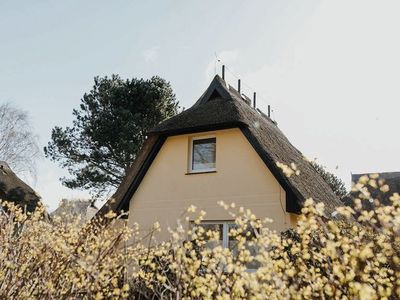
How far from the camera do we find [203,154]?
11195 mm

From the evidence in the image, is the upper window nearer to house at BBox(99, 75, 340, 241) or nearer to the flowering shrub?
house at BBox(99, 75, 340, 241)

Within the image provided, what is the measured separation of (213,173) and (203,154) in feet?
2.98

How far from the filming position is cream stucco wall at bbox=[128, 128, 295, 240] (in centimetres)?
965

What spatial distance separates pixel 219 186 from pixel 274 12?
446 cm

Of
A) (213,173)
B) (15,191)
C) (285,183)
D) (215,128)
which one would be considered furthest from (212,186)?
(15,191)

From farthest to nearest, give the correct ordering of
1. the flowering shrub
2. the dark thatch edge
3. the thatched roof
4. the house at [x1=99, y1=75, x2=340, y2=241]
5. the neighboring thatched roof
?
the neighboring thatched roof < the thatched roof < the house at [x1=99, y1=75, x2=340, y2=241] < the dark thatch edge < the flowering shrub

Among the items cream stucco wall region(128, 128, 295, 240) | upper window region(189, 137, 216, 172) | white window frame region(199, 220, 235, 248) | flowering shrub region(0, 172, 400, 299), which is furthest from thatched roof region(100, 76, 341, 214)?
flowering shrub region(0, 172, 400, 299)

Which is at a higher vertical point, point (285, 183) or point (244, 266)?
point (285, 183)

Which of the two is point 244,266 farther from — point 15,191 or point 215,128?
point 15,191

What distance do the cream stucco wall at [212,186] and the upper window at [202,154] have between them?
0.20 meters

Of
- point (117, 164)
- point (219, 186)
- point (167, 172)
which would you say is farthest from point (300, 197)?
point (117, 164)

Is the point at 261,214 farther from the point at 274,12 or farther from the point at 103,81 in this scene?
the point at 103,81

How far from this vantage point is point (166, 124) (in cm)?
1173

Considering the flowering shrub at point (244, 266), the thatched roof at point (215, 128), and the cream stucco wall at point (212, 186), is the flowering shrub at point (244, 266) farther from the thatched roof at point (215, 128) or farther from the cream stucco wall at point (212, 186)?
the thatched roof at point (215, 128)
